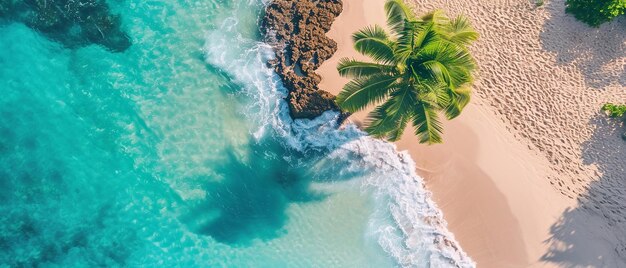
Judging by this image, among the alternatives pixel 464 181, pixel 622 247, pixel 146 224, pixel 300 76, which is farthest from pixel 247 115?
pixel 622 247

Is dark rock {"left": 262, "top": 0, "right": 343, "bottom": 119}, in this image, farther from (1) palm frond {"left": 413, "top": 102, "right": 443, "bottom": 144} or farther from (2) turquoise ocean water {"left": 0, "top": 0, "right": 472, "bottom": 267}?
(1) palm frond {"left": 413, "top": 102, "right": 443, "bottom": 144}

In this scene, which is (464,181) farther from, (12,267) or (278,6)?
(12,267)

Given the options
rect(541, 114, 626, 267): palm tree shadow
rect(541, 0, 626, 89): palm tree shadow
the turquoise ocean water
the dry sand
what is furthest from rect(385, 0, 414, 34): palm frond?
rect(541, 114, 626, 267): palm tree shadow

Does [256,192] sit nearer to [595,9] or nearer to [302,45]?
[302,45]

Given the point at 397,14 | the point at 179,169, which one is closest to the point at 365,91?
the point at 397,14

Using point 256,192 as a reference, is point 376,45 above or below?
above
